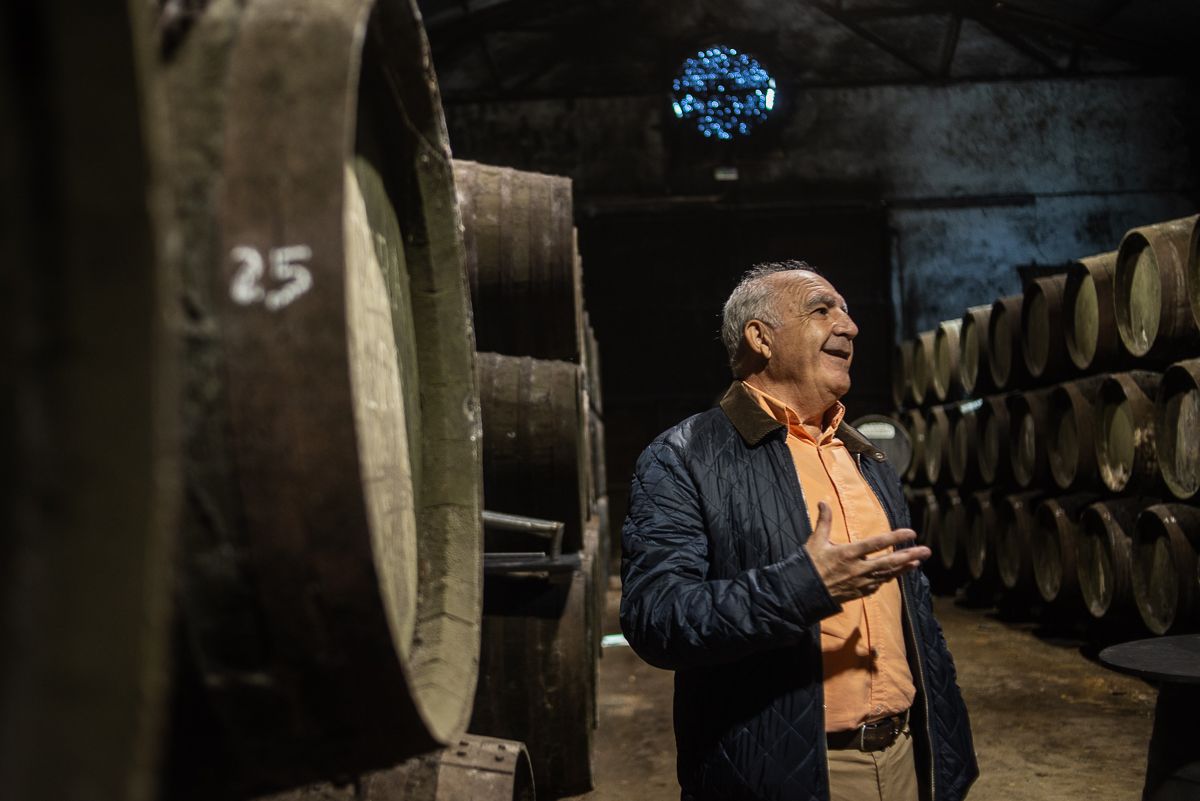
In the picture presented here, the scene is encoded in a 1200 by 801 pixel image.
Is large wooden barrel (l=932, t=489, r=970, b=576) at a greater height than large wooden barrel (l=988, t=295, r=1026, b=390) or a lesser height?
lesser

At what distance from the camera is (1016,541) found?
300 inches

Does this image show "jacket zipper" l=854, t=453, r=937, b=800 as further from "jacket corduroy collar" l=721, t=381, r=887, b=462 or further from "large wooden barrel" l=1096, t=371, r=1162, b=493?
"large wooden barrel" l=1096, t=371, r=1162, b=493

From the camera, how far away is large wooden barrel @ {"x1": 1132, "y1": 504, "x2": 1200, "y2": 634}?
5.22m

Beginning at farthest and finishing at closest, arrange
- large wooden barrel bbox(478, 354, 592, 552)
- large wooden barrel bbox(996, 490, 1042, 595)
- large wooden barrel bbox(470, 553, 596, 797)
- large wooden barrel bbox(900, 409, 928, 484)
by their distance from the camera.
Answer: large wooden barrel bbox(900, 409, 928, 484)
large wooden barrel bbox(996, 490, 1042, 595)
large wooden barrel bbox(478, 354, 592, 552)
large wooden barrel bbox(470, 553, 596, 797)

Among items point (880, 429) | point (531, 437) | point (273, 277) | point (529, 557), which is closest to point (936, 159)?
point (880, 429)

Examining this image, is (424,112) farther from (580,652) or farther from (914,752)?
(580,652)

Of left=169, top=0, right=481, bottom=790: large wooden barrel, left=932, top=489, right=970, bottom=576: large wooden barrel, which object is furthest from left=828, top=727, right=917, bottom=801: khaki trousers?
left=932, top=489, right=970, bottom=576: large wooden barrel

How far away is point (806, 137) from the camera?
13539mm

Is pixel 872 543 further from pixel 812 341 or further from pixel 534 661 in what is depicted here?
pixel 534 661

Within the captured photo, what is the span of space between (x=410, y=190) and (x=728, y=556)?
1126mm

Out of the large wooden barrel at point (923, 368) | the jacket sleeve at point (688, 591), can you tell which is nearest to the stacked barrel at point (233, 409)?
the jacket sleeve at point (688, 591)

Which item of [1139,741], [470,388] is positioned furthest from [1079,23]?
A: [470,388]

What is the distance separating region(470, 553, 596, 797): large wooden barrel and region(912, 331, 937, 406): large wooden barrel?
23.0 ft

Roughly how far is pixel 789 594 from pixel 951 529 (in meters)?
7.85
